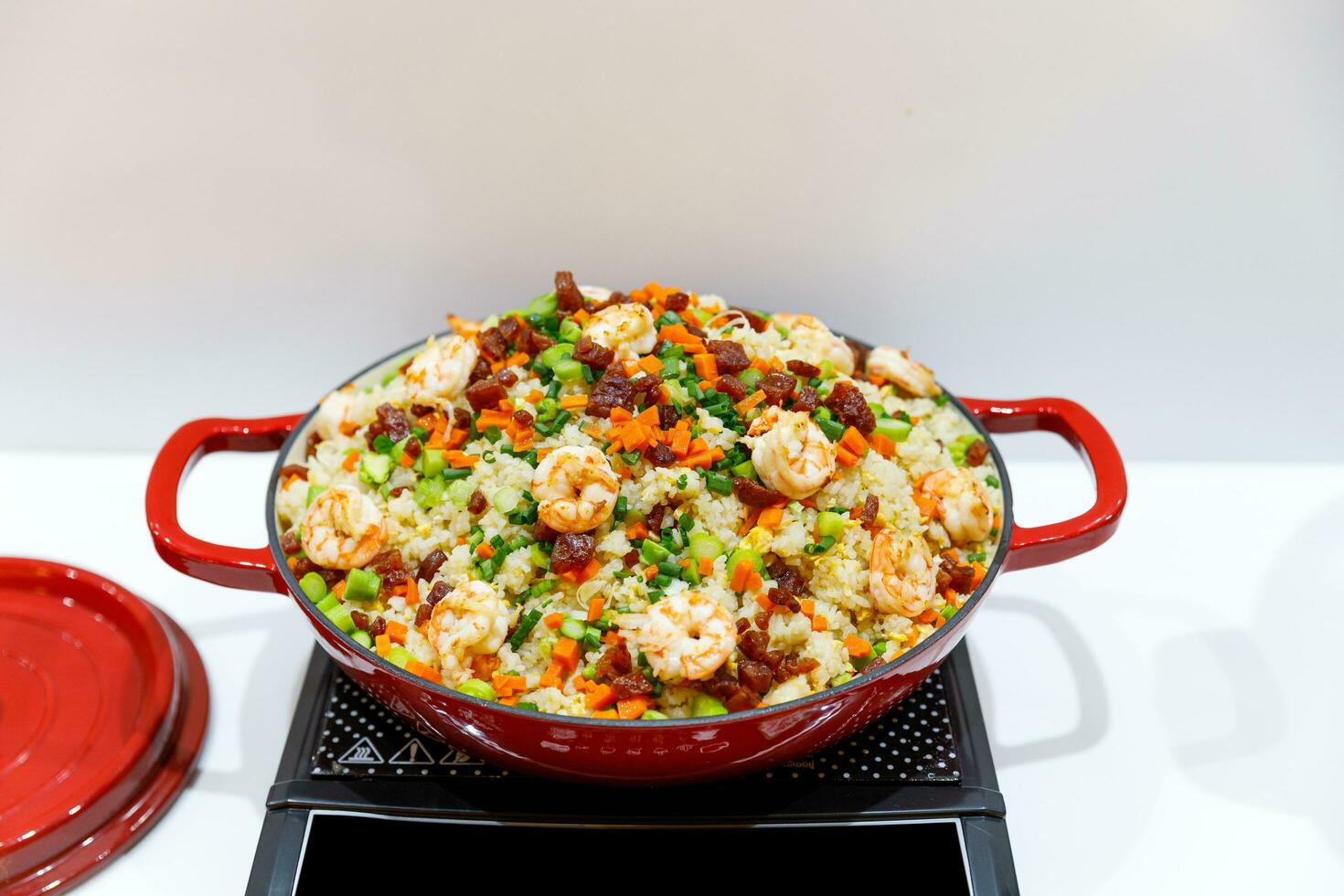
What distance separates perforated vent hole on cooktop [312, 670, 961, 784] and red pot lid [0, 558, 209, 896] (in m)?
0.25

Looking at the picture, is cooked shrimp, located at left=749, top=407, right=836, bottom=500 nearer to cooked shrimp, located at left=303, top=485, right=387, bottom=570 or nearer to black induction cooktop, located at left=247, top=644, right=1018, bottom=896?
black induction cooktop, located at left=247, top=644, right=1018, bottom=896

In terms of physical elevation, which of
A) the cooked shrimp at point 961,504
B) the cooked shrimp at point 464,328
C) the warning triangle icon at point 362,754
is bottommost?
the warning triangle icon at point 362,754

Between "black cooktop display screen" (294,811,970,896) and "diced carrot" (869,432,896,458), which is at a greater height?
"diced carrot" (869,432,896,458)

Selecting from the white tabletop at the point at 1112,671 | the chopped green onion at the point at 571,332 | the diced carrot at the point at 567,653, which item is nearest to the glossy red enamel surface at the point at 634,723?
the diced carrot at the point at 567,653

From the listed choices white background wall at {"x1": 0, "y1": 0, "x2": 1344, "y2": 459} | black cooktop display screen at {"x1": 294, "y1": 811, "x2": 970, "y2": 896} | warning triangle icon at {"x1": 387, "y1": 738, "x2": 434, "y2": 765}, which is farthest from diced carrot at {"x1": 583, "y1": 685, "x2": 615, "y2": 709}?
white background wall at {"x1": 0, "y1": 0, "x2": 1344, "y2": 459}

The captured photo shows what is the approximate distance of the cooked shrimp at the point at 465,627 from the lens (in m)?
1.31

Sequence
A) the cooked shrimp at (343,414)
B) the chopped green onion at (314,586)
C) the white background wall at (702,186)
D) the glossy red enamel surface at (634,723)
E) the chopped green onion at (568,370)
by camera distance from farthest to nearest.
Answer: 1. the white background wall at (702,186)
2. the cooked shrimp at (343,414)
3. the chopped green onion at (568,370)
4. the chopped green onion at (314,586)
5. the glossy red enamel surface at (634,723)

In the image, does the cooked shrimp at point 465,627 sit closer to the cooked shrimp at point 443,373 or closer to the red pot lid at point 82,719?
the cooked shrimp at point 443,373

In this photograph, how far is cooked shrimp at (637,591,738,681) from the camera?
1.27 metres

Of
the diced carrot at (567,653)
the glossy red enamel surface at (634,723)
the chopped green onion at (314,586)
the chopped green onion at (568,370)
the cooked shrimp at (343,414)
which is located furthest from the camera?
the cooked shrimp at (343,414)

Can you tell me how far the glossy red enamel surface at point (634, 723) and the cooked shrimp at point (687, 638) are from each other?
0.09 meters

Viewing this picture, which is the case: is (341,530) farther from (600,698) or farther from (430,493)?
(600,698)

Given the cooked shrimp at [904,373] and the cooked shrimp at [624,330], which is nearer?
the cooked shrimp at [624,330]

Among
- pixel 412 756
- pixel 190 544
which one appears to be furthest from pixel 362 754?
pixel 190 544
